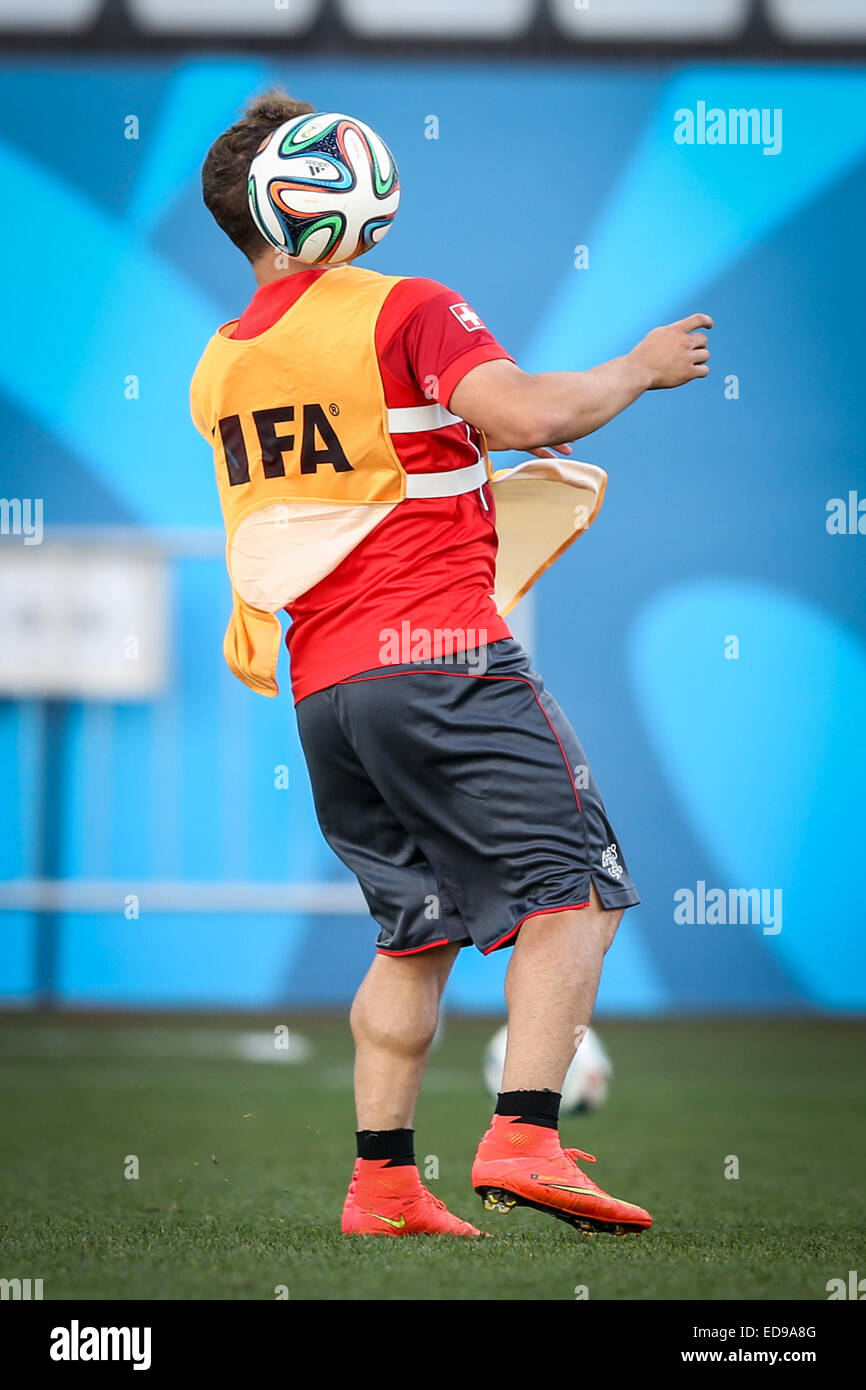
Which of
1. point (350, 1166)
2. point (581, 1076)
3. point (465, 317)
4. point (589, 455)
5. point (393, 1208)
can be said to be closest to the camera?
point (465, 317)

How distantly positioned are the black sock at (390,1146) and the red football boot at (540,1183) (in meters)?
0.21

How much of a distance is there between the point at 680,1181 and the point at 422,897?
838 millimetres

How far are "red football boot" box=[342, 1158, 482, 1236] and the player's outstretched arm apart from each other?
890mm

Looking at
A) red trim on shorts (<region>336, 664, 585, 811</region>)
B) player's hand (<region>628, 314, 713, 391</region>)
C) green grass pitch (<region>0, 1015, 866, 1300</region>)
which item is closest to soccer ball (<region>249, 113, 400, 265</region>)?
player's hand (<region>628, 314, 713, 391</region>)

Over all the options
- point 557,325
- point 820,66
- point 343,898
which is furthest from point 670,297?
point 343,898

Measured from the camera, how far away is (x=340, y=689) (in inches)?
75.7

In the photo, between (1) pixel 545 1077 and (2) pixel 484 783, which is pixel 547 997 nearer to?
(1) pixel 545 1077

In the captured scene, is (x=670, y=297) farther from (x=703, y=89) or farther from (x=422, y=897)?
(x=422, y=897)

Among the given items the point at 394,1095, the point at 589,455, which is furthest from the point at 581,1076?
the point at 589,455

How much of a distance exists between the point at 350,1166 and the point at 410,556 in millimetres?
1184

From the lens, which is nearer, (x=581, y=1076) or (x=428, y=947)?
(x=428, y=947)

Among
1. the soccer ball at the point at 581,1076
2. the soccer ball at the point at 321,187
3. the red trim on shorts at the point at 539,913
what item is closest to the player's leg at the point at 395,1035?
the red trim on shorts at the point at 539,913

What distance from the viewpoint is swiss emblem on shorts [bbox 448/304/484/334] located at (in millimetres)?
1834

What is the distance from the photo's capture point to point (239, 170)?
2.06 meters
